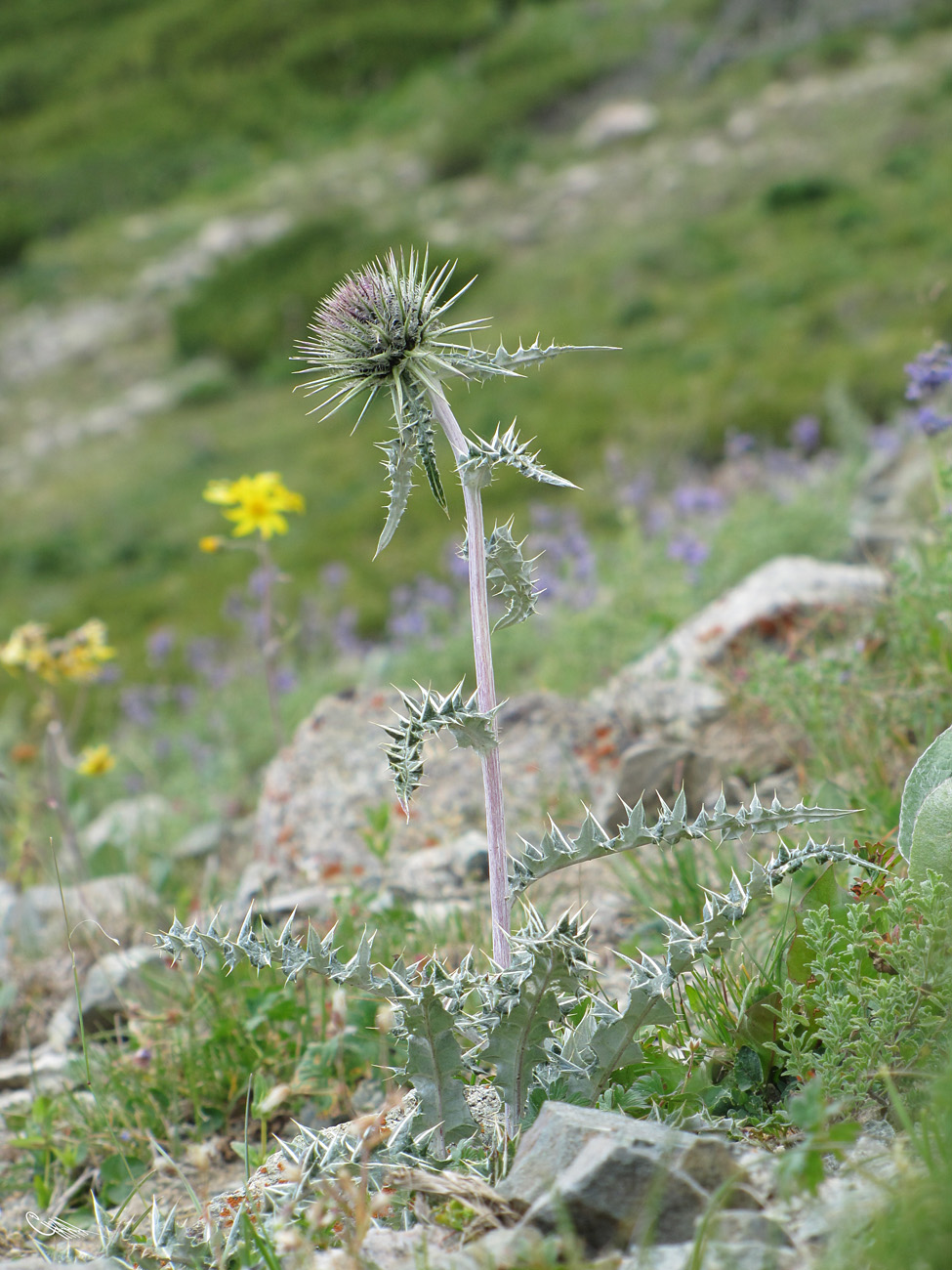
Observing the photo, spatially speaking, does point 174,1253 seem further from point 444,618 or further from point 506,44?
point 506,44

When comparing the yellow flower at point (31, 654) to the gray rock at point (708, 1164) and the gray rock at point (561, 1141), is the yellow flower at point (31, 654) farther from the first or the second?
the gray rock at point (708, 1164)

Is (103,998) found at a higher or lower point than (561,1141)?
higher

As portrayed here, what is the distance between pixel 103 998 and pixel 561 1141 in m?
1.82

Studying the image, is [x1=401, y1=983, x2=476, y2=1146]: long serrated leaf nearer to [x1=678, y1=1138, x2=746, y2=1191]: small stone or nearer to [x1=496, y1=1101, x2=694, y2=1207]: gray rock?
[x1=496, y1=1101, x2=694, y2=1207]: gray rock

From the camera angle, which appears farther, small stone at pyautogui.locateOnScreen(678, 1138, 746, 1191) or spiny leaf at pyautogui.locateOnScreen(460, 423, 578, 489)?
spiny leaf at pyautogui.locateOnScreen(460, 423, 578, 489)

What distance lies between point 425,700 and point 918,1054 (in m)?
0.83

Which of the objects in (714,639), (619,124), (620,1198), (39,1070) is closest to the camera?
(620,1198)

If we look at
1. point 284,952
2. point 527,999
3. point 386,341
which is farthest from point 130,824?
point 386,341

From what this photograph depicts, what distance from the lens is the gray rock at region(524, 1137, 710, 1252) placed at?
3.87 feet

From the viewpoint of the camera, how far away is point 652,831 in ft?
4.64

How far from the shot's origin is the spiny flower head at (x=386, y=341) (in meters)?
1.43

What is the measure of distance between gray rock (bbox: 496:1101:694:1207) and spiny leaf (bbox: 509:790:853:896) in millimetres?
304

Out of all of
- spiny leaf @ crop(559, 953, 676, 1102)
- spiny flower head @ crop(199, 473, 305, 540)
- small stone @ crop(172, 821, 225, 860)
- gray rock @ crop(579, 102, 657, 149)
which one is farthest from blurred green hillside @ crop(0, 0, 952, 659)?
small stone @ crop(172, 821, 225, 860)

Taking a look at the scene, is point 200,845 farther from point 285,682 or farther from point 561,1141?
point 561,1141
